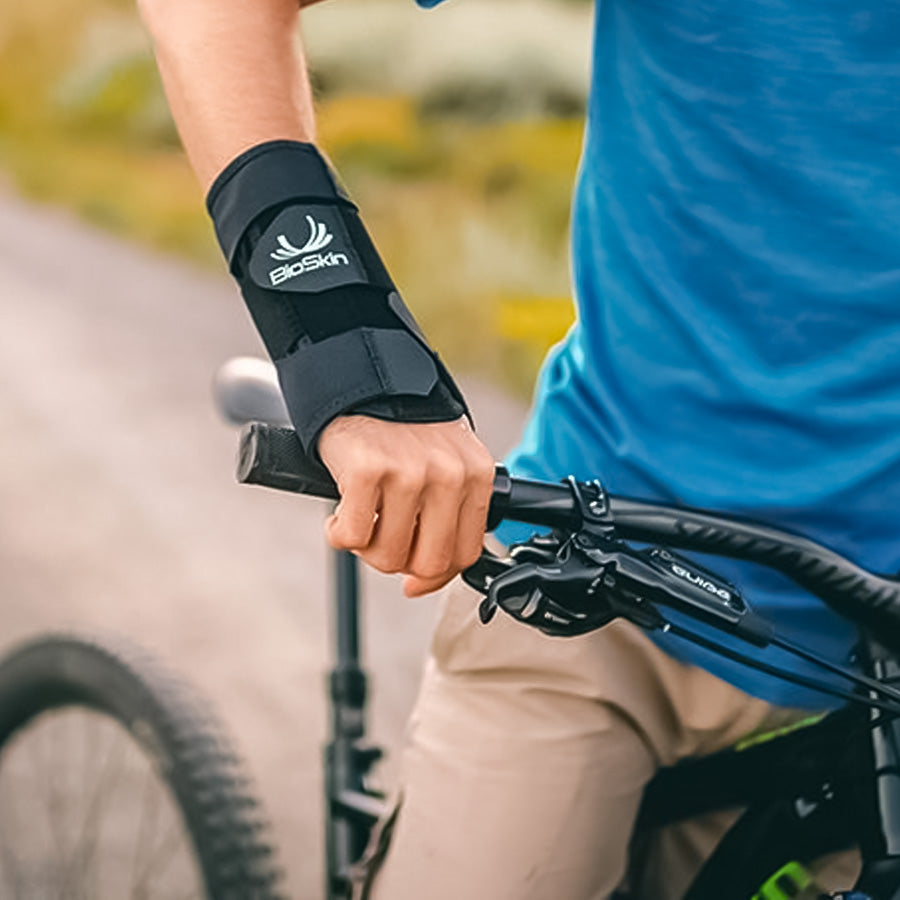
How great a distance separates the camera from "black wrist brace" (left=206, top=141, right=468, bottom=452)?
4.62 ft

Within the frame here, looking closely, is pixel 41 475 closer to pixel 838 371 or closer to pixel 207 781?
pixel 207 781

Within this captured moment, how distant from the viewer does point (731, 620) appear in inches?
57.2

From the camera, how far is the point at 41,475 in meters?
6.32

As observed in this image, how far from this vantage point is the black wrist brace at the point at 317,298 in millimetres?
1407

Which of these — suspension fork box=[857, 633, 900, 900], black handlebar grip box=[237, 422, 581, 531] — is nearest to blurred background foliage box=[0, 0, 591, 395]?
suspension fork box=[857, 633, 900, 900]

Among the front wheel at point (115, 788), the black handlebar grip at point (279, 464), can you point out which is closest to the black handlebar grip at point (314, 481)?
the black handlebar grip at point (279, 464)

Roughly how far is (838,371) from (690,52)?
364 mm

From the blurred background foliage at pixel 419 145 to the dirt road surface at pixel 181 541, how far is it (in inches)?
50.5

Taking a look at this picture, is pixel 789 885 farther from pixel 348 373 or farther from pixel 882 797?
pixel 348 373

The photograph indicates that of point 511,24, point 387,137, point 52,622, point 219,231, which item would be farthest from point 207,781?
point 511,24

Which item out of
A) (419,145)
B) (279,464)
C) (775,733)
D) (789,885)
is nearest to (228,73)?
(279,464)

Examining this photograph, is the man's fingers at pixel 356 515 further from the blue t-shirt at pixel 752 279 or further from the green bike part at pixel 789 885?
the green bike part at pixel 789 885

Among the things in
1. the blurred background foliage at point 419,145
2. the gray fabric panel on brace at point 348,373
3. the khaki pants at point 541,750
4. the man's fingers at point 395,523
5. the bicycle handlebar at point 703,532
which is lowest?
the khaki pants at point 541,750

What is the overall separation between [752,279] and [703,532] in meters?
0.31
